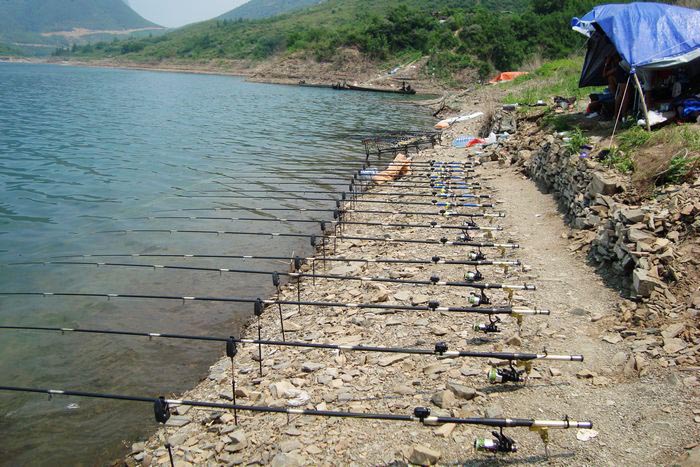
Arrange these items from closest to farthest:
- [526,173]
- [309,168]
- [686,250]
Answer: [686,250] < [526,173] < [309,168]

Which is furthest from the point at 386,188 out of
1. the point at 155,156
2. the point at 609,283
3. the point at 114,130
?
the point at 114,130

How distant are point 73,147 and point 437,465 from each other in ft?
85.6

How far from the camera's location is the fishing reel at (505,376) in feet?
19.2

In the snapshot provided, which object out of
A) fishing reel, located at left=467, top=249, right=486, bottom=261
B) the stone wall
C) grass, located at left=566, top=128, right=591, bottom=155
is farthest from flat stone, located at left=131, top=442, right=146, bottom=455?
grass, located at left=566, top=128, right=591, bottom=155

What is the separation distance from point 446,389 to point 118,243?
10099mm

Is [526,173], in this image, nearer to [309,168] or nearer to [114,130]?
[309,168]

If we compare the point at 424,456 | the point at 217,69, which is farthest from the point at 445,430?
the point at 217,69

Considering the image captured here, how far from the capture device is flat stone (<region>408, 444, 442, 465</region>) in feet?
15.8

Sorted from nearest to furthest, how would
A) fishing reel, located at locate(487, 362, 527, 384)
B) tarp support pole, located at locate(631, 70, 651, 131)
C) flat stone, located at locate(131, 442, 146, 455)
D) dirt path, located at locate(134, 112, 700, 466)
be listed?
dirt path, located at locate(134, 112, 700, 466), fishing reel, located at locate(487, 362, 527, 384), flat stone, located at locate(131, 442, 146, 455), tarp support pole, located at locate(631, 70, 651, 131)

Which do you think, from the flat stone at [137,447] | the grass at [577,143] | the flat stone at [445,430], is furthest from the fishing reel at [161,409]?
the grass at [577,143]

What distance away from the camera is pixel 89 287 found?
10711mm

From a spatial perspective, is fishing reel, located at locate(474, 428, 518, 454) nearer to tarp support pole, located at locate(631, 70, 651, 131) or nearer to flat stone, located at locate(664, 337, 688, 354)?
flat stone, located at locate(664, 337, 688, 354)

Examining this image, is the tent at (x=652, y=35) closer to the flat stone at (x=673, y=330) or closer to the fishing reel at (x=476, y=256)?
the fishing reel at (x=476, y=256)

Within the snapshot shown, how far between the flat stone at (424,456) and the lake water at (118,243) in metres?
3.62
